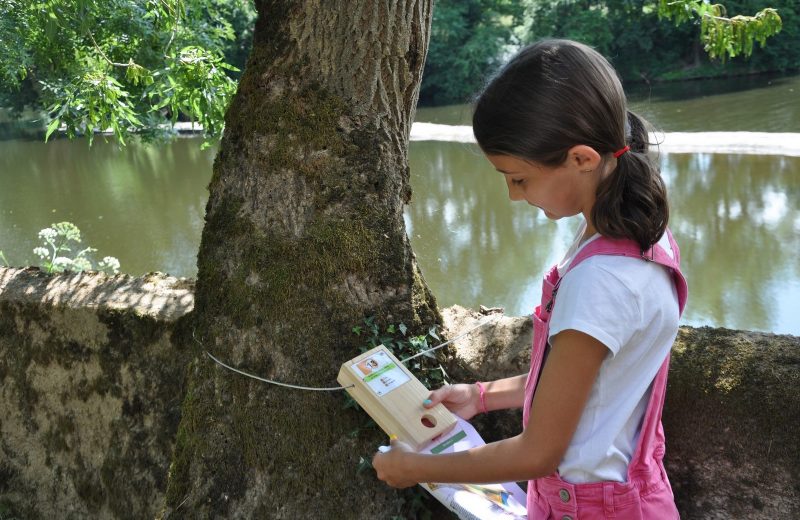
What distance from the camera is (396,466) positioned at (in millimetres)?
1334

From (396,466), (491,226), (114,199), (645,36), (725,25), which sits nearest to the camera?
(396,466)

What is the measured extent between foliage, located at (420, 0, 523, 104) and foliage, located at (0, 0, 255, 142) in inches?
703

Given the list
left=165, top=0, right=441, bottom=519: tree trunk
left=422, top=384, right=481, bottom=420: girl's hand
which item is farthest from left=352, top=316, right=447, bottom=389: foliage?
left=422, top=384, right=481, bottom=420: girl's hand

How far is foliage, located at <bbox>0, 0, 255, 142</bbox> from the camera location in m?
4.03

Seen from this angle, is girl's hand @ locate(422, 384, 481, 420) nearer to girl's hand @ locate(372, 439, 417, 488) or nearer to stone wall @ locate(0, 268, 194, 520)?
girl's hand @ locate(372, 439, 417, 488)

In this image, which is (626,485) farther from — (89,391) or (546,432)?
(89,391)

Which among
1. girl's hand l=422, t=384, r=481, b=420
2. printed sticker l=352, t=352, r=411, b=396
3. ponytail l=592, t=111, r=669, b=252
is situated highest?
ponytail l=592, t=111, r=669, b=252

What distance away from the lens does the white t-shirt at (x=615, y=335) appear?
1.12m

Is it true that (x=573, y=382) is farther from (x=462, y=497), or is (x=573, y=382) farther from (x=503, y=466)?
(x=462, y=497)

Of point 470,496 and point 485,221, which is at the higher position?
point 470,496

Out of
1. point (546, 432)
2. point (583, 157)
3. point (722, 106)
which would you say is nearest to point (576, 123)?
point (583, 157)

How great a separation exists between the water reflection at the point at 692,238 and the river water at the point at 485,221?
0.02 metres

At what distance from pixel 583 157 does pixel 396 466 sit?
62cm

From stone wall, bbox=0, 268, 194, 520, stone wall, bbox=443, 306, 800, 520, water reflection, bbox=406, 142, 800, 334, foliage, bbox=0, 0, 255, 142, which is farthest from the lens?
water reflection, bbox=406, 142, 800, 334
